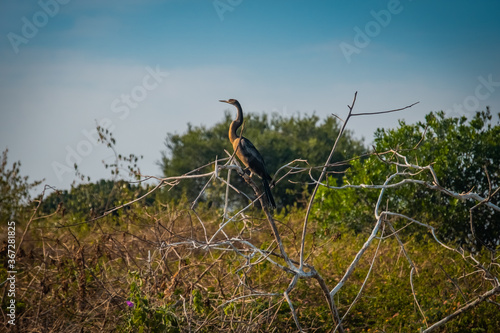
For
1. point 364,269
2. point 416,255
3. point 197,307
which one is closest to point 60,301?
point 197,307

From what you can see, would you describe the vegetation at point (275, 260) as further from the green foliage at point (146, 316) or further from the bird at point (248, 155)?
the bird at point (248, 155)

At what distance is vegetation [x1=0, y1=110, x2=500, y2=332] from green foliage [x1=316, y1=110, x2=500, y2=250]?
0.03 meters

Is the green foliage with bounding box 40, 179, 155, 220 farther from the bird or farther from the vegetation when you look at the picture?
the bird

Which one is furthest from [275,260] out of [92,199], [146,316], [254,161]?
[92,199]

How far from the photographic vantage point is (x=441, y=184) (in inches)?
381

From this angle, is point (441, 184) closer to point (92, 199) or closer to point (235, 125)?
point (235, 125)

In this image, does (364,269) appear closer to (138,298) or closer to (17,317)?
(138,298)

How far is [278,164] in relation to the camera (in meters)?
20.6

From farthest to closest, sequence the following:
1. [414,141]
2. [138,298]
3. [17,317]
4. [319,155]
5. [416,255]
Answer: [319,155] → [414,141] → [416,255] → [17,317] → [138,298]

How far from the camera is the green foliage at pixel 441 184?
366 inches

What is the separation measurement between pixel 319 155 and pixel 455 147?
10756 mm

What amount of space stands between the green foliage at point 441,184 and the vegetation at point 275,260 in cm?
3

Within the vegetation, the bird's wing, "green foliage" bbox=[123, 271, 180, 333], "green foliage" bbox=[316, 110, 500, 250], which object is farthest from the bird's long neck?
"green foliage" bbox=[316, 110, 500, 250]

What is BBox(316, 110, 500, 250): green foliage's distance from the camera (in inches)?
366
